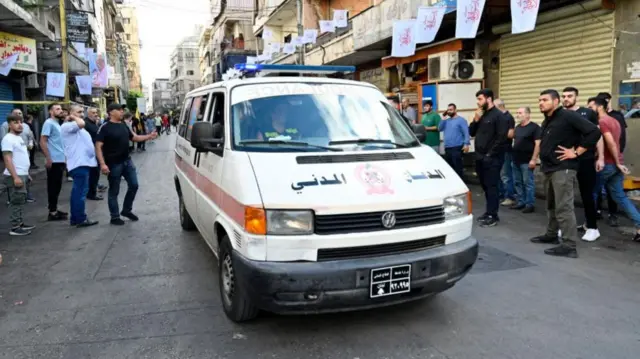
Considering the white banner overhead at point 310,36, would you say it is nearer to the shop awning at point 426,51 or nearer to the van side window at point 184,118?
the shop awning at point 426,51

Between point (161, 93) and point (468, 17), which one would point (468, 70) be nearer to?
point (468, 17)

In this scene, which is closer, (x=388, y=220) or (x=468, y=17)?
(x=388, y=220)

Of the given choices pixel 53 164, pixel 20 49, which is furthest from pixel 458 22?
pixel 20 49

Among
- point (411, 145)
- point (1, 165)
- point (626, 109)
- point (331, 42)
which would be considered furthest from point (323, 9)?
point (411, 145)

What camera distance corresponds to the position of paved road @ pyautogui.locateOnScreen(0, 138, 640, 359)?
3.55m

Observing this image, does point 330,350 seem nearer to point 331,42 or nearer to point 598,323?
point 598,323

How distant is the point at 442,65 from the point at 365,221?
9901mm

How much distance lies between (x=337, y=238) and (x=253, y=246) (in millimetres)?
591

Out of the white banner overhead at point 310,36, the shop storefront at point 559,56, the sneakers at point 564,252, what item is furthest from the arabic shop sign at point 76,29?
the sneakers at point 564,252

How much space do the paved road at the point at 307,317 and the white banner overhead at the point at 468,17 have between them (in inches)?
183

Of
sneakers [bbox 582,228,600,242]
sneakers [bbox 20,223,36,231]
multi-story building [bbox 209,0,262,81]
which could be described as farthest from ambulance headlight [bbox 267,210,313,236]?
multi-story building [bbox 209,0,262,81]

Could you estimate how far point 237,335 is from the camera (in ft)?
12.3

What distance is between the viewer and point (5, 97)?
60.6ft

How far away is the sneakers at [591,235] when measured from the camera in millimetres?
6366
